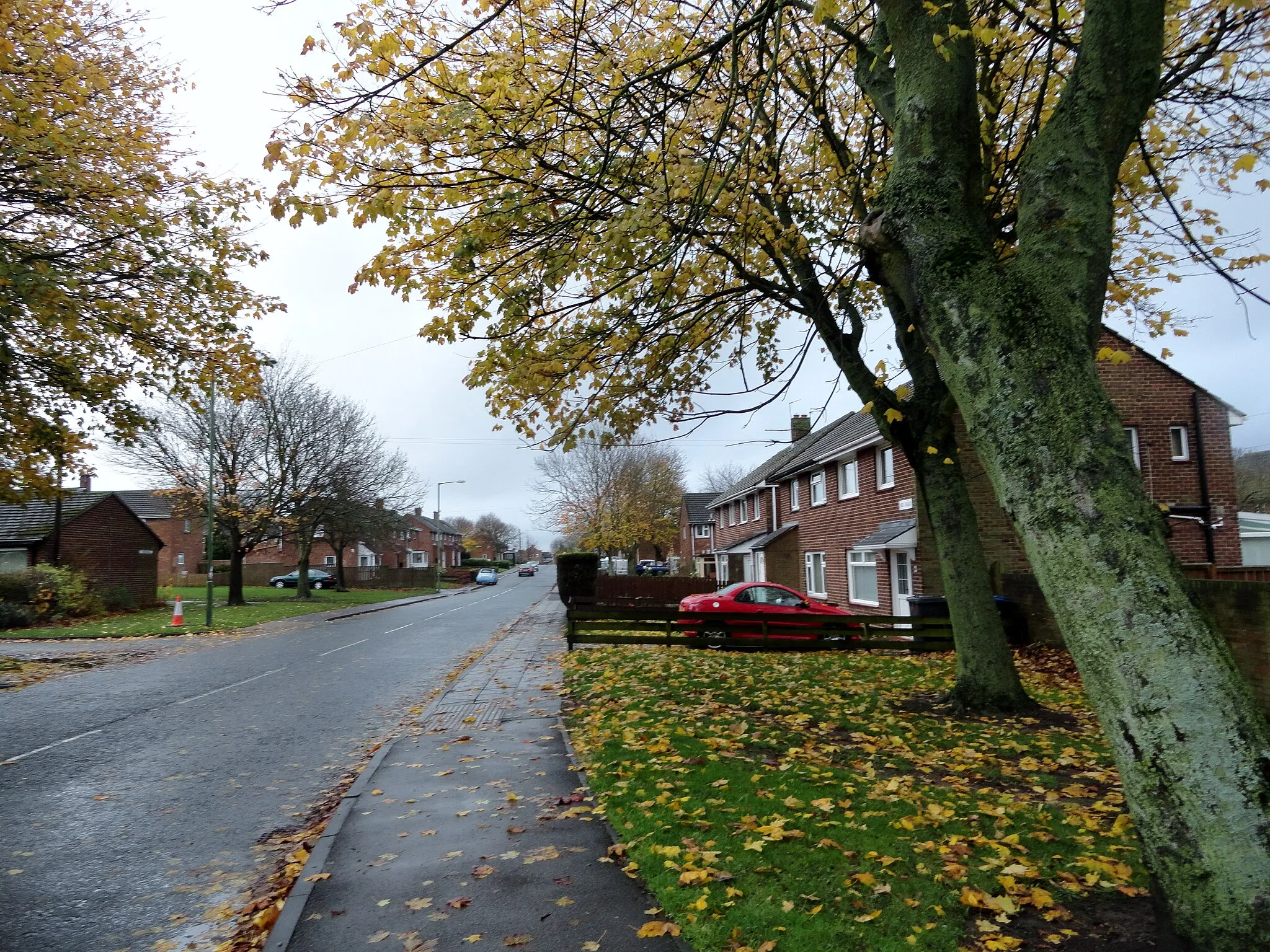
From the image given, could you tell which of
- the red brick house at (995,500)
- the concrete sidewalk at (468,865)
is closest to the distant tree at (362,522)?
the red brick house at (995,500)

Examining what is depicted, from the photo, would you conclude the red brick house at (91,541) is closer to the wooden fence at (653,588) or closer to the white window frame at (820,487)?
the wooden fence at (653,588)

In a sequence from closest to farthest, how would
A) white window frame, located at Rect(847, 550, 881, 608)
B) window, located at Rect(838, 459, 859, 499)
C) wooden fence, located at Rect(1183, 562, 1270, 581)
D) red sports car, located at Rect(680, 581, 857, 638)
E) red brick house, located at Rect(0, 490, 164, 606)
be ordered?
wooden fence, located at Rect(1183, 562, 1270, 581), red sports car, located at Rect(680, 581, 857, 638), white window frame, located at Rect(847, 550, 881, 608), window, located at Rect(838, 459, 859, 499), red brick house, located at Rect(0, 490, 164, 606)

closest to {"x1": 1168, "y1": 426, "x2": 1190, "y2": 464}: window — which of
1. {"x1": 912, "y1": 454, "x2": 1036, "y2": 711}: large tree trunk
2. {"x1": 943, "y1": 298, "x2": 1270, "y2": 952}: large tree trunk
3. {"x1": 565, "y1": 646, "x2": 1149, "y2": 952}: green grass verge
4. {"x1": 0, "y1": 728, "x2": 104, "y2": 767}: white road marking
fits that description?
{"x1": 565, "y1": 646, "x2": 1149, "y2": 952}: green grass verge

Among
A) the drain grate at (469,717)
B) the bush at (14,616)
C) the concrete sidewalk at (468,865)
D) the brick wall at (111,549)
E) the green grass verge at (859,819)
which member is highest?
the brick wall at (111,549)

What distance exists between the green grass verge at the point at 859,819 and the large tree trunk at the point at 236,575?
33020mm

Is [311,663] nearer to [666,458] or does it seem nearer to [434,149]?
[434,149]

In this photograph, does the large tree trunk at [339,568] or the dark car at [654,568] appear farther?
the dark car at [654,568]

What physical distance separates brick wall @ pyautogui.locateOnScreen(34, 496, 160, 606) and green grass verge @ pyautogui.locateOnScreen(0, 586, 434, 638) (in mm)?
1703

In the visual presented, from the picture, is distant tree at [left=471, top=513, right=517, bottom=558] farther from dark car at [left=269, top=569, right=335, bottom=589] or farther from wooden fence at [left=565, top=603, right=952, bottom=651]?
wooden fence at [left=565, top=603, right=952, bottom=651]

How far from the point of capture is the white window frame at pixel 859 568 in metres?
23.0

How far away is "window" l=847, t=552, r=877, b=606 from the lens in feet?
76.3

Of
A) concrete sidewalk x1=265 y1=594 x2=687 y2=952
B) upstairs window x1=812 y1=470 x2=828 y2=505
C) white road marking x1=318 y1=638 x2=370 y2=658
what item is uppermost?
upstairs window x1=812 y1=470 x2=828 y2=505

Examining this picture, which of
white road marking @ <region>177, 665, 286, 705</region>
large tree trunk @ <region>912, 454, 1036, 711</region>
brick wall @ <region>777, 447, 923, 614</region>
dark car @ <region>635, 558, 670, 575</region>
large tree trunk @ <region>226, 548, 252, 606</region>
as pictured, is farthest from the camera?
dark car @ <region>635, 558, 670, 575</region>

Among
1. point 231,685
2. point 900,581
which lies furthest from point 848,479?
point 231,685
